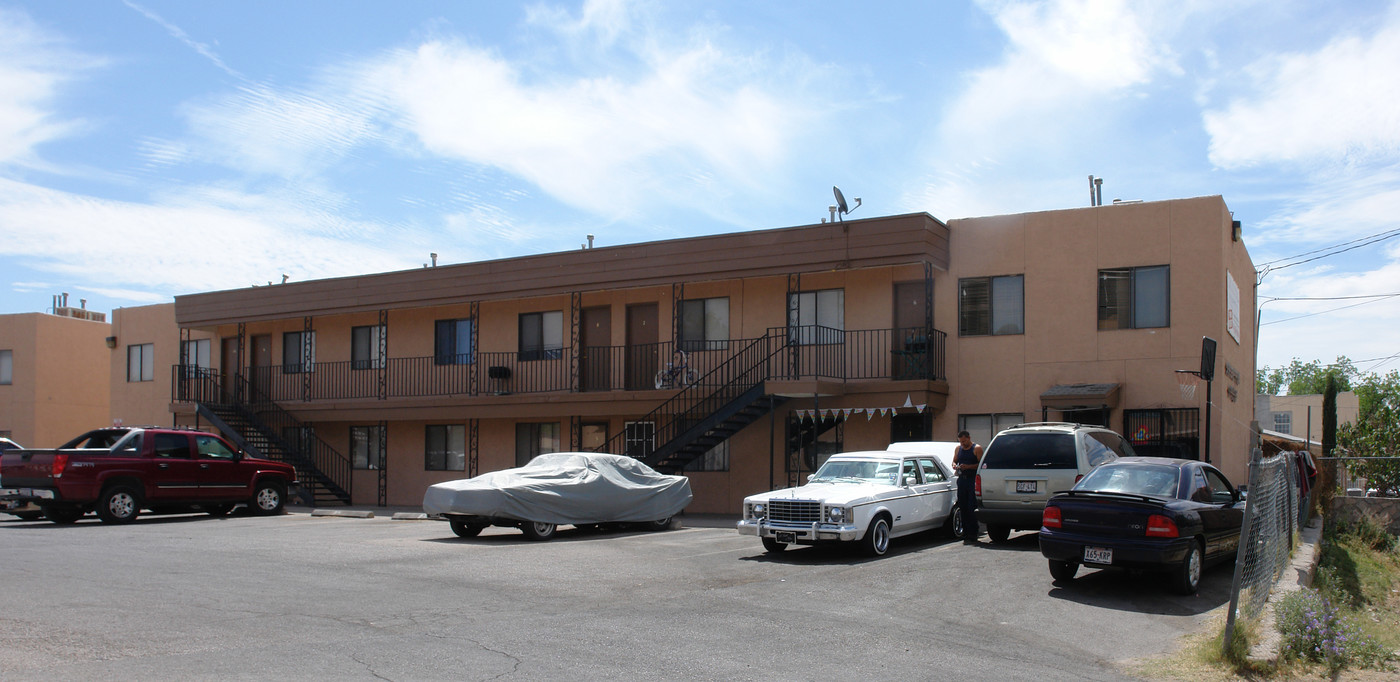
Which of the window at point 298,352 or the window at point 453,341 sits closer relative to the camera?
the window at point 453,341

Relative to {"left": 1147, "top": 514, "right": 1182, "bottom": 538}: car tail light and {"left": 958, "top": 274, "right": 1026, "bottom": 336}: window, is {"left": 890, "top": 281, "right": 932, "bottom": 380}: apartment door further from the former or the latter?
{"left": 1147, "top": 514, "right": 1182, "bottom": 538}: car tail light

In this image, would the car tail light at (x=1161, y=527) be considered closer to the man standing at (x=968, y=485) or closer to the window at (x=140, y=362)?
the man standing at (x=968, y=485)

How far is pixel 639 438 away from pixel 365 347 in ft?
29.7

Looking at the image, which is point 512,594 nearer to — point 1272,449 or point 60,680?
point 60,680

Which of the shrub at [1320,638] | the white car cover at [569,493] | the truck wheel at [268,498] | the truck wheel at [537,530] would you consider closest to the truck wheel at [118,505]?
the truck wheel at [268,498]

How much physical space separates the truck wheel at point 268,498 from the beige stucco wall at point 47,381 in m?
19.0

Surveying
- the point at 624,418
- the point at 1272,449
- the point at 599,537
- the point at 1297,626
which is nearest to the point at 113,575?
the point at 599,537

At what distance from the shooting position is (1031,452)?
1381 centimetres

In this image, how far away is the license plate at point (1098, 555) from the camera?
10.2m

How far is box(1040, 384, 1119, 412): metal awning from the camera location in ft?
61.5

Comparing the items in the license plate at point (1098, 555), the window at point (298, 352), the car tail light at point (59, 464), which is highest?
the window at point (298, 352)

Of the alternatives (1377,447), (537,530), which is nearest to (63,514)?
(537,530)

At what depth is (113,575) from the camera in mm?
10883

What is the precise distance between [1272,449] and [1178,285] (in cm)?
985
